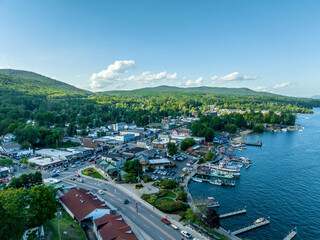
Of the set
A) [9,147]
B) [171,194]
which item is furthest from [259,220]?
[9,147]

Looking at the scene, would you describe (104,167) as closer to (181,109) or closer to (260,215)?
(260,215)

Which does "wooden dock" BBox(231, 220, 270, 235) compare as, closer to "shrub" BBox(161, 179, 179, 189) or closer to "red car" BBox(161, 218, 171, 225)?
"red car" BBox(161, 218, 171, 225)

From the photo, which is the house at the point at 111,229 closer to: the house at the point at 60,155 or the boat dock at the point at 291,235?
the boat dock at the point at 291,235

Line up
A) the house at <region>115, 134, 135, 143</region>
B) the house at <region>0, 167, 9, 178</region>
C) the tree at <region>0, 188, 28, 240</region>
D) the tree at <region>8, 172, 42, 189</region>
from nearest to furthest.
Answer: the tree at <region>0, 188, 28, 240</region> → the tree at <region>8, 172, 42, 189</region> → the house at <region>0, 167, 9, 178</region> → the house at <region>115, 134, 135, 143</region>

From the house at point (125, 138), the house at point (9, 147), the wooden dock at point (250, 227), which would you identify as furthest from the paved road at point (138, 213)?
the house at point (125, 138)

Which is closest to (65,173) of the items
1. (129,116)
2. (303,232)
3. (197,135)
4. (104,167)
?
(104,167)

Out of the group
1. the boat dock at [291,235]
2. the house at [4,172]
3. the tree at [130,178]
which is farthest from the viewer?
the house at [4,172]

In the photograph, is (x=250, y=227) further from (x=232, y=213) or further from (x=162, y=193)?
(x=162, y=193)

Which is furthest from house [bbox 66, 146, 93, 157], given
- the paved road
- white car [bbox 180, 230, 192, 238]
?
white car [bbox 180, 230, 192, 238]
